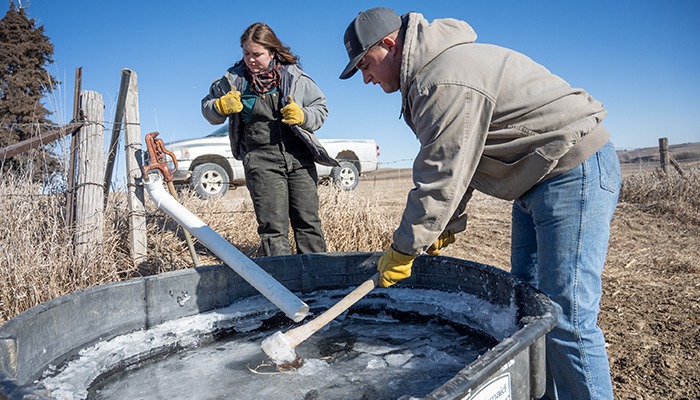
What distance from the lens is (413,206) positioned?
1.63m

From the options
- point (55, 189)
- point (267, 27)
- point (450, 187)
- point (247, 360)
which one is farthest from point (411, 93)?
point (55, 189)

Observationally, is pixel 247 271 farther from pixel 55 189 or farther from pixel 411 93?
pixel 55 189

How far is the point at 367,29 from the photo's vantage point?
1663 millimetres

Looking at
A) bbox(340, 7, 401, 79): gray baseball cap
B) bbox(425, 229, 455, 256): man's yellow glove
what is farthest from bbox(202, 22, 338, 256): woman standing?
bbox(340, 7, 401, 79): gray baseball cap

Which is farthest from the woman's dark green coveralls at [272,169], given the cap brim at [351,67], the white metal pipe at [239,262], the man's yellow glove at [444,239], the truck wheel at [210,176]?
the truck wheel at [210,176]

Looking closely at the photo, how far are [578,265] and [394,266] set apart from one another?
0.59 metres

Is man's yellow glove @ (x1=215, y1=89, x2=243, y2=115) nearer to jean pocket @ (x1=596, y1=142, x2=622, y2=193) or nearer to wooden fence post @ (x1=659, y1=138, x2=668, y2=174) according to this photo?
jean pocket @ (x1=596, y1=142, x2=622, y2=193)

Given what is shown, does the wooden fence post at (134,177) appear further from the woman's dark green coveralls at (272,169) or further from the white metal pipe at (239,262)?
the white metal pipe at (239,262)

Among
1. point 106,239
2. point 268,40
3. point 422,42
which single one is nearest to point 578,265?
point 422,42

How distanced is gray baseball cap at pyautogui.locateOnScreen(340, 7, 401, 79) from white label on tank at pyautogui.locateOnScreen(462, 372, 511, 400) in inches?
41.6

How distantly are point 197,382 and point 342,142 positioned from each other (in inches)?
321

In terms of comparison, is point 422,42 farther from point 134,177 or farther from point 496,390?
point 134,177

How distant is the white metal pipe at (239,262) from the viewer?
1988 millimetres

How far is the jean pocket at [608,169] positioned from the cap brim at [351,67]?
84 cm
